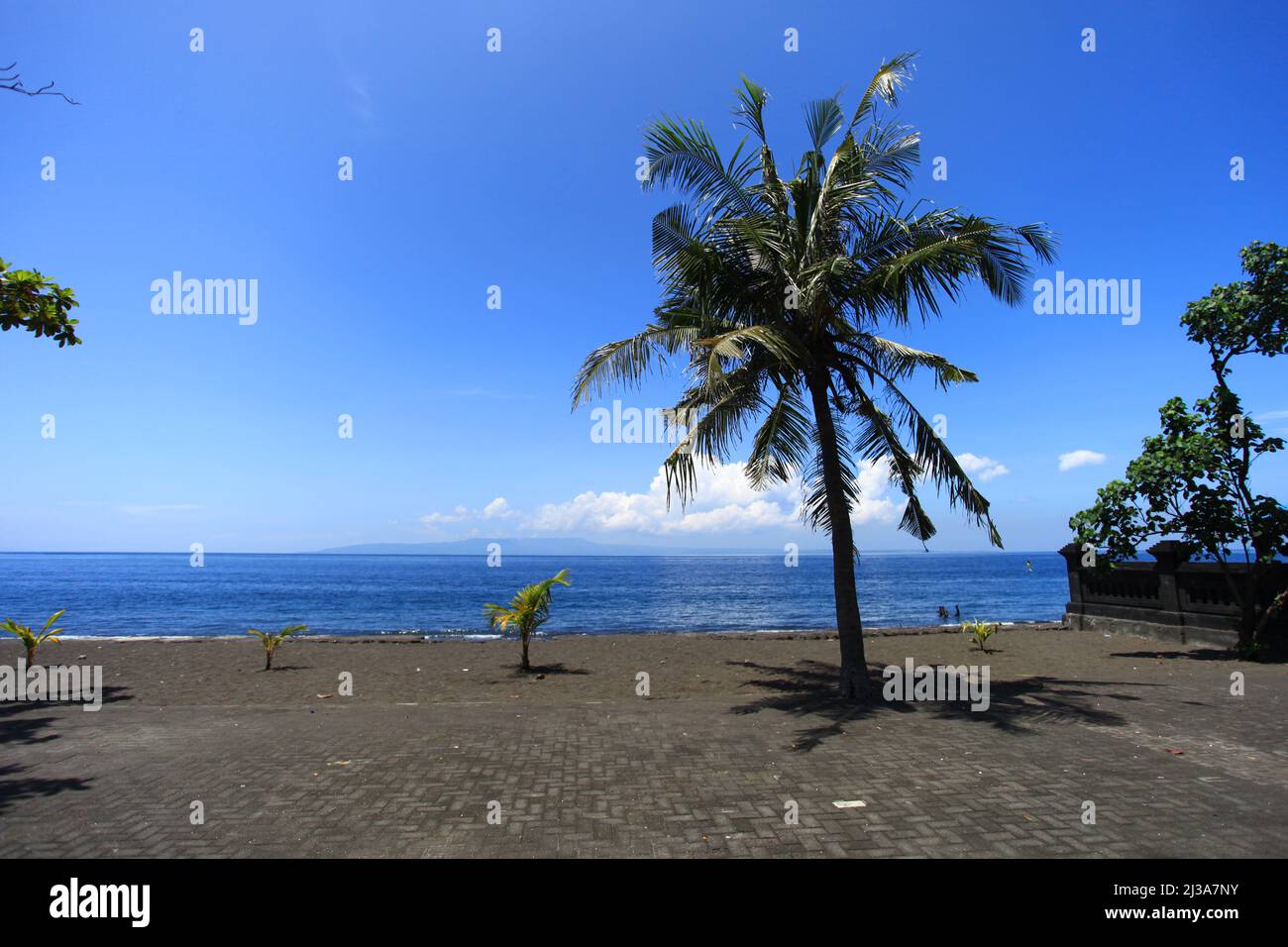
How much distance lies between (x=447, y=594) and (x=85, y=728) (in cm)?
5805

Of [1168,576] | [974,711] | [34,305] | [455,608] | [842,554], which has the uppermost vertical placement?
[34,305]

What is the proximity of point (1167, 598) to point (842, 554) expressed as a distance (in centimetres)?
1158

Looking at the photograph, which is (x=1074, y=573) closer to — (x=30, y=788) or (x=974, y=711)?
→ (x=974, y=711)

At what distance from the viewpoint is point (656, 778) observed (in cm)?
630

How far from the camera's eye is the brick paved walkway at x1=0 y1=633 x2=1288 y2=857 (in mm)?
4812

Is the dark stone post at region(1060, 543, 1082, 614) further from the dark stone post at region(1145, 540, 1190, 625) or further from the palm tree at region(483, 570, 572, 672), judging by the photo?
the palm tree at region(483, 570, 572, 672)

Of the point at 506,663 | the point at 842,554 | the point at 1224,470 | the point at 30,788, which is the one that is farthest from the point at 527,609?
the point at 1224,470

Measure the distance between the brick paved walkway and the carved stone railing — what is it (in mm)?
5335

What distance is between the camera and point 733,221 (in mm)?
10047

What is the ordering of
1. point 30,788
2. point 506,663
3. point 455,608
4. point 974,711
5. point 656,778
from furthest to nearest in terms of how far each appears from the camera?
point 455,608, point 506,663, point 974,711, point 656,778, point 30,788

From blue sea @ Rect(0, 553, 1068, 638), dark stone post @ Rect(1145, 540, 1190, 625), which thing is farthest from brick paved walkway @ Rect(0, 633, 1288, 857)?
blue sea @ Rect(0, 553, 1068, 638)

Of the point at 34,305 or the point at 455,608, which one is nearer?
the point at 34,305

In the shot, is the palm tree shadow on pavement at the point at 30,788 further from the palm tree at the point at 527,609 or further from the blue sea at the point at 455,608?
the blue sea at the point at 455,608
